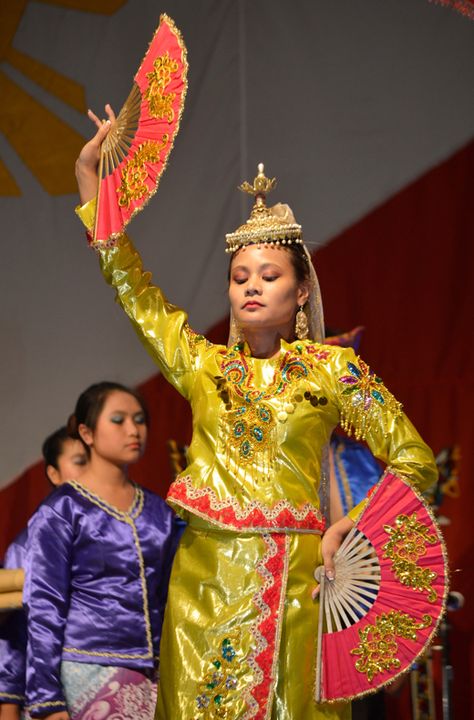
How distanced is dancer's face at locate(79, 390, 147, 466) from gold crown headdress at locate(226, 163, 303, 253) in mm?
758

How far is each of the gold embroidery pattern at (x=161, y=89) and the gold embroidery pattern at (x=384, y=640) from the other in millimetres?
1254

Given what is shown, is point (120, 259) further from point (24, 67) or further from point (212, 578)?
point (24, 67)

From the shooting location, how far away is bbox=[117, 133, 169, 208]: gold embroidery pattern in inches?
98.9

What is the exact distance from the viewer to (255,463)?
2.41m

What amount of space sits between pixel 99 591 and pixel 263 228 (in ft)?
3.58

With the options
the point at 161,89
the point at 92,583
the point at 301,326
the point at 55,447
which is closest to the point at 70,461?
the point at 55,447

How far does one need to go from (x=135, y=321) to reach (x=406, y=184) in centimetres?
167

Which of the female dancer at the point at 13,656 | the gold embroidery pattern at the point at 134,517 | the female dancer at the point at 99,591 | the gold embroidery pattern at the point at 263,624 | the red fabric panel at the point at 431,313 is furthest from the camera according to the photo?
the red fabric panel at the point at 431,313

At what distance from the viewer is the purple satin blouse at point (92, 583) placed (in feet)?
9.13

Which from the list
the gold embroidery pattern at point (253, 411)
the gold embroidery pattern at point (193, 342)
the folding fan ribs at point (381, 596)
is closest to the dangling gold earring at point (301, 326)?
the gold embroidery pattern at point (253, 411)

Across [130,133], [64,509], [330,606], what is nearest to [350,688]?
[330,606]

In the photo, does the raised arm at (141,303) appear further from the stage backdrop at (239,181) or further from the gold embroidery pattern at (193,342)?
the stage backdrop at (239,181)

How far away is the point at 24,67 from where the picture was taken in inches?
177

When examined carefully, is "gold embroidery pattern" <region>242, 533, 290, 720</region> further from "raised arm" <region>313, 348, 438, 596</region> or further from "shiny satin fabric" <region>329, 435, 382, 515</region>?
"shiny satin fabric" <region>329, 435, 382, 515</region>
